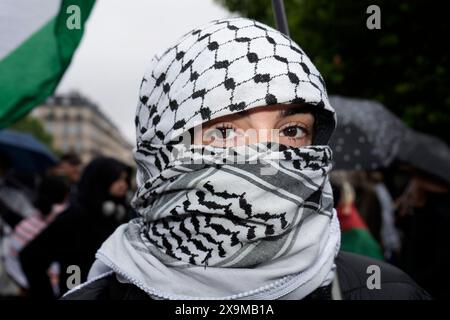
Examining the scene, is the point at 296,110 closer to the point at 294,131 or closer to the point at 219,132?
the point at 294,131

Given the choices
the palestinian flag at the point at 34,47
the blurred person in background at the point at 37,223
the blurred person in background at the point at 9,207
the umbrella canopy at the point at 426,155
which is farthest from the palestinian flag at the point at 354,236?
the blurred person in background at the point at 9,207

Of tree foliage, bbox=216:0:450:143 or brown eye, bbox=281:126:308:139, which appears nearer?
brown eye, bbox=281:126:308:139

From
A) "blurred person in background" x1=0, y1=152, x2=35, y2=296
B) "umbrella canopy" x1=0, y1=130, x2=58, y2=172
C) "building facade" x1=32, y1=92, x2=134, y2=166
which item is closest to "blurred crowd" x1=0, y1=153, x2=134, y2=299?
"blurred person in background" x1=0, y1=152, x2=35, y2=296

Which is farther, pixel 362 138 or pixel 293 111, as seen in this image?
pixel 362 138

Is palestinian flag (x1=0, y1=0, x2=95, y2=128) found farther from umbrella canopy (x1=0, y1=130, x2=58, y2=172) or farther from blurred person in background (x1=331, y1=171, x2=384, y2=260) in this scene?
umbrella canopy (x1=0, y1=130, x2=58, y2=172)

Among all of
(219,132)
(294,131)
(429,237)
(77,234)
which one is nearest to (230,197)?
(219,132)

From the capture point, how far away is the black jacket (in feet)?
5.31

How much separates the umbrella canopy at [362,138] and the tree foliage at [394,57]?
15.5 ft

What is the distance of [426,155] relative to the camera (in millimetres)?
4188

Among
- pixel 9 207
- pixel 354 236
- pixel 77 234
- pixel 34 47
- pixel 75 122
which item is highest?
pixel 34 47

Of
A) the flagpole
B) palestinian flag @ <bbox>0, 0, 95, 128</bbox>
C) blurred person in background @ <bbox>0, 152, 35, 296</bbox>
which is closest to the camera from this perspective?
the flagpole

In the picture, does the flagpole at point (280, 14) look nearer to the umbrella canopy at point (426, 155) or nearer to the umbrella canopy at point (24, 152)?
the umbrella canopy at point (426, 155)

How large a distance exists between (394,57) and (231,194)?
27.9 feet

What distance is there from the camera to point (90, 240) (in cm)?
388
